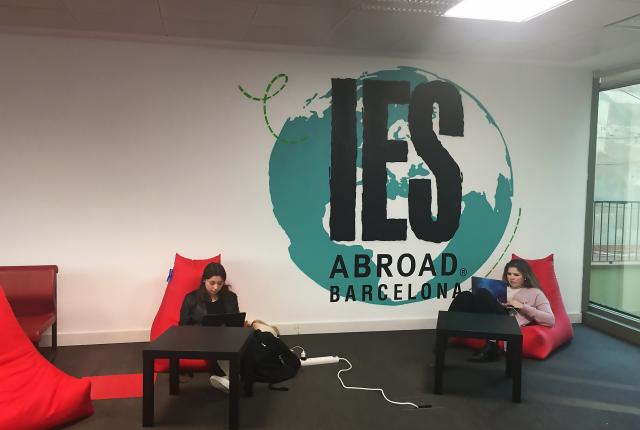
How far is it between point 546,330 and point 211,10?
3781mm

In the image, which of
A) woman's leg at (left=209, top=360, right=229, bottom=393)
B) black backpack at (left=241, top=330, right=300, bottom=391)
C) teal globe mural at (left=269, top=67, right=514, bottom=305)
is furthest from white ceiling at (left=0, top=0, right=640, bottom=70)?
woman's leg at (left=209, top=360, right=229, bottom=393)

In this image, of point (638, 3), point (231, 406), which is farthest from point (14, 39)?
point (638, 3)

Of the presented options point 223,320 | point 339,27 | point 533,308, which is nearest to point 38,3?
point 339,27

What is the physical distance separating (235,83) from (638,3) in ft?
10.5

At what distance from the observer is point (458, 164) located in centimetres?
513

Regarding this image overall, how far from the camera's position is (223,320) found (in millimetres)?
3564

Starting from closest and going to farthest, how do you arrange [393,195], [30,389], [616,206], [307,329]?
[30,389]
[307,329]
[393,195]
[616,206]

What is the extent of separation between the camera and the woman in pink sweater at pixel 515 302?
4219 mm

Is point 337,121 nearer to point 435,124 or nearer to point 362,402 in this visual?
point 435,124

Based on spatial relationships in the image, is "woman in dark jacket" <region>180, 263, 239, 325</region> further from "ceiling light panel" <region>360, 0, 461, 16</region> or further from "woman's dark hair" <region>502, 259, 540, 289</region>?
"woman's dark hair" <region>502, 259, 540, 289</region>

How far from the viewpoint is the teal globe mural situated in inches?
190

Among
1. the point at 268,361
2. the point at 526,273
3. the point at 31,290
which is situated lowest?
the point at 268,361

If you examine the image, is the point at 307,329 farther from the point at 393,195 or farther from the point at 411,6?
the point at 411,6

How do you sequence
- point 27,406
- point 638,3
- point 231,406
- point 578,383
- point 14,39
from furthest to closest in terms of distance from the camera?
point 14,39 < point 578,383 < point 638,3 < point 231,406 < point 27,406
